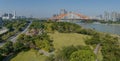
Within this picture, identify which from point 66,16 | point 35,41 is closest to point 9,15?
point 66,16

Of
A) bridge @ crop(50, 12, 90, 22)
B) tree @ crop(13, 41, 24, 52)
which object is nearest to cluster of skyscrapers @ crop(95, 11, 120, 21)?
bridge @ crop(50, 12, 90, 22)

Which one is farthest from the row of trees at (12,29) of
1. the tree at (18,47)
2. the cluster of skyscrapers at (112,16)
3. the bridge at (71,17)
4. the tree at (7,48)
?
the cluster of skyscrapers at (112,16)

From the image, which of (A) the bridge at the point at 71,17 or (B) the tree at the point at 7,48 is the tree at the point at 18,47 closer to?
(B) the tree at the point at 7,48

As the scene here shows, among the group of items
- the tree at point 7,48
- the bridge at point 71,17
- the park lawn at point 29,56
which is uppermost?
the bridge at point 71,17

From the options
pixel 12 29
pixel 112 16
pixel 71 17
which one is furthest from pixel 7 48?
pixel 112 16

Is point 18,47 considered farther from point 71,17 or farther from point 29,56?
point 71,17

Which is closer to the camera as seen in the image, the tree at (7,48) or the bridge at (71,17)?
the tree at (7,48)

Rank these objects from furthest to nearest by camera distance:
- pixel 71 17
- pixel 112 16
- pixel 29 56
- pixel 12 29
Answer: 1. pixel 112 16
2. pixel 71 17
3. pixel 12 29
4. pixel 29 56

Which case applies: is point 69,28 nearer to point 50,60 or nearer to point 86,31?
point 86,31
